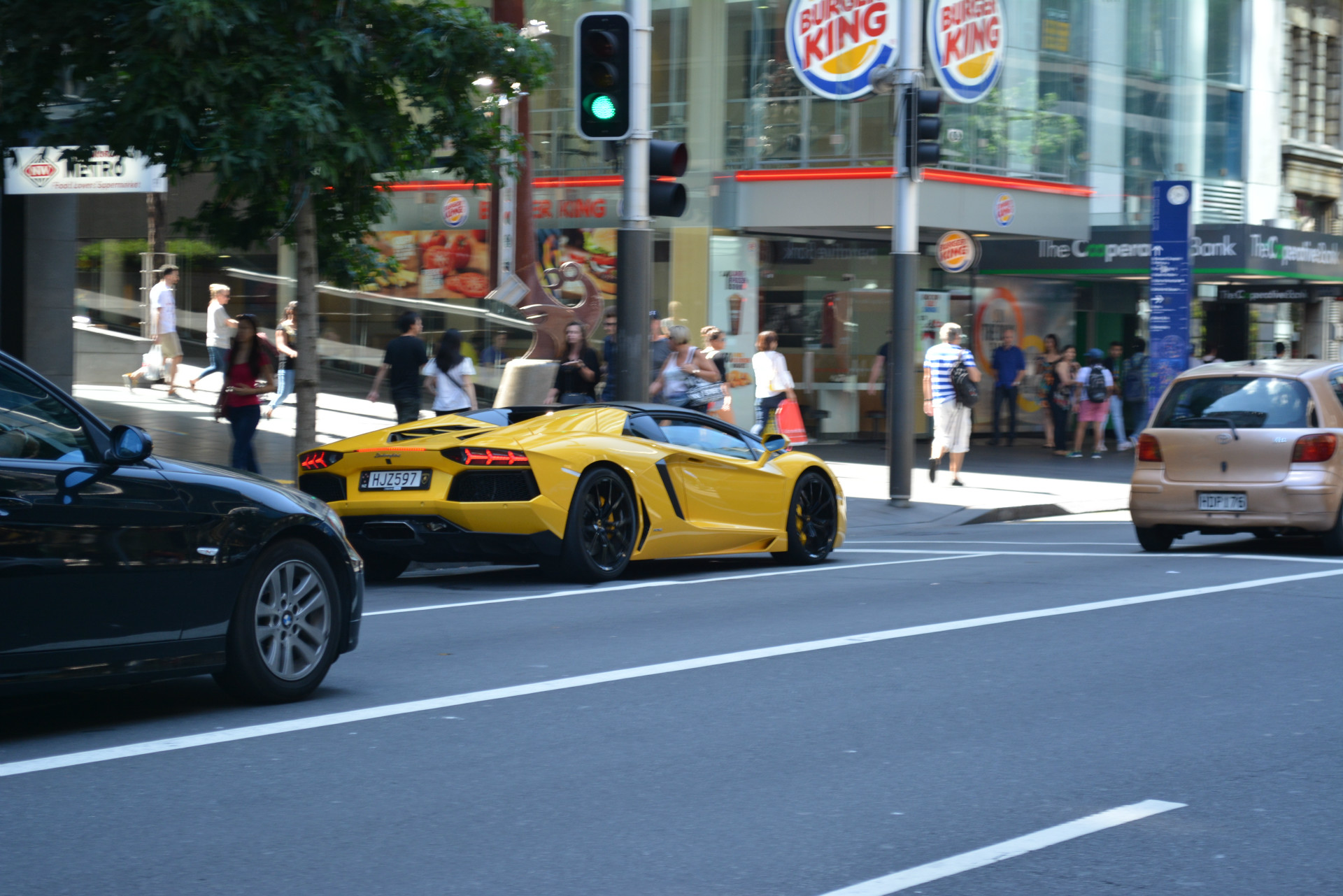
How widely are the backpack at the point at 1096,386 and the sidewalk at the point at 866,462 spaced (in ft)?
3.17

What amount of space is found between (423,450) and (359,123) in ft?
11.0

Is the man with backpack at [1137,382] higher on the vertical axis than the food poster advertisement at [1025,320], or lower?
lower

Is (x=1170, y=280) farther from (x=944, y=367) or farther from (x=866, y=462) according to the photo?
(x=944, y=367)

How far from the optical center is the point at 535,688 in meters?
7.35

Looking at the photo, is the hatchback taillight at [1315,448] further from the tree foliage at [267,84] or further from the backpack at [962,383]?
the tree foliage at [267,84]

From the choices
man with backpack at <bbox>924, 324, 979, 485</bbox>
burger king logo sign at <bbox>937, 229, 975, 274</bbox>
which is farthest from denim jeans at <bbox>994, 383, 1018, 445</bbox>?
man with backpack at <bbox>924, 324, 979, 485</bbox>

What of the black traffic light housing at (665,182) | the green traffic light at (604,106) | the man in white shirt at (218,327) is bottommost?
the man in white shirt at (218,327)

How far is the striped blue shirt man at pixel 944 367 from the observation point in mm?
19812

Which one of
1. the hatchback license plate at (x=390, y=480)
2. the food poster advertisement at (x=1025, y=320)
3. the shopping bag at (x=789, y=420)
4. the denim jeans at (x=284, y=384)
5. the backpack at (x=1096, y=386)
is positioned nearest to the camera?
the hatchback license plate at (x=390, y=480)

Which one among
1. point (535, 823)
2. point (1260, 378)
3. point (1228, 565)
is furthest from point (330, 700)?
point (1260, 378)

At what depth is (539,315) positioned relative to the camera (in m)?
22.9

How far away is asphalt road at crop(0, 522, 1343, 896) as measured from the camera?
4664 mm

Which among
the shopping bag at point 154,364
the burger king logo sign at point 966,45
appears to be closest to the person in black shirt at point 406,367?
the burger king logo sign at point 966,45

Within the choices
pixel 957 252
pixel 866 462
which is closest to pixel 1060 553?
pixel 957 252
